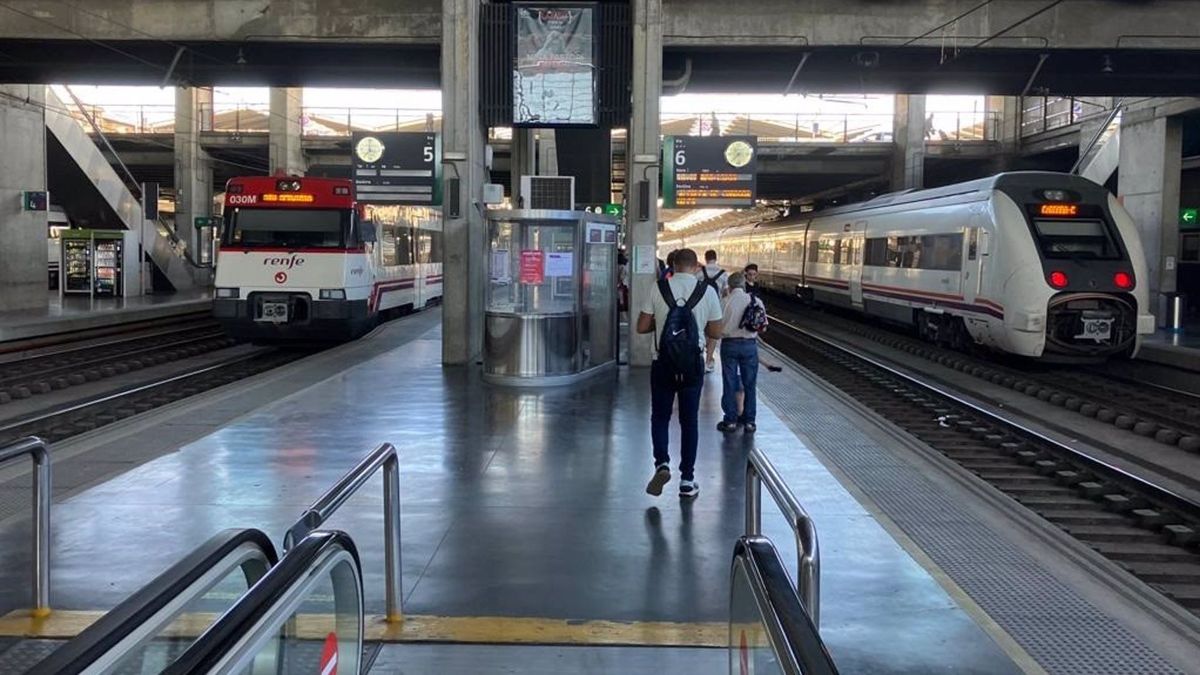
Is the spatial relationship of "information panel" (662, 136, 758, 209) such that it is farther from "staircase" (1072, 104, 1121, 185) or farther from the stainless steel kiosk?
"staircase" (1072, 104, 1121, 185)

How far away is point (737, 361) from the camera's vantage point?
10219 millimetres

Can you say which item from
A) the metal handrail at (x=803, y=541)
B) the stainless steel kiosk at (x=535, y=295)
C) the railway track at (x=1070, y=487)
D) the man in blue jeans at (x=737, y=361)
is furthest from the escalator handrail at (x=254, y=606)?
the stainless steel kiosk at (x=535, y=295)

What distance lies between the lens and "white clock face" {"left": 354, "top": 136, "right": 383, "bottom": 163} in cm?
1683

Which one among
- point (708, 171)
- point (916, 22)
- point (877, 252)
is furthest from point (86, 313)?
point (916, 22)

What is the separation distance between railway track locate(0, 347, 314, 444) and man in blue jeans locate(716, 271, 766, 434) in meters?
6.93

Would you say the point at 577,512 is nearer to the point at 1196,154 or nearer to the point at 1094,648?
the point at 1094,648

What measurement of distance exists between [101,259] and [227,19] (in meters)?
14.9

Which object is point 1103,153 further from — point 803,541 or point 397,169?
point 803,541

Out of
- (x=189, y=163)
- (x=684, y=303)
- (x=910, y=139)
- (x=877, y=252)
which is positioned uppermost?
(x=910, y=139)

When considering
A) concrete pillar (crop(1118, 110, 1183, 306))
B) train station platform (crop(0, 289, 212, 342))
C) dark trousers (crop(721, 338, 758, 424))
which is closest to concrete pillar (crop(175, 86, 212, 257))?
train station platform (crop(0, 289, 212, 342))

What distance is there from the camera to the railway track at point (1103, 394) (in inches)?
461

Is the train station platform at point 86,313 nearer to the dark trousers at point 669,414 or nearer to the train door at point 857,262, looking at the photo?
the dark trousers at point 669,414

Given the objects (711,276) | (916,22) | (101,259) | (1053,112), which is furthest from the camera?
(1053,112)

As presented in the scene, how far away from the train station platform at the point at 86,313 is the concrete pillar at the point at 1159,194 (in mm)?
23629
